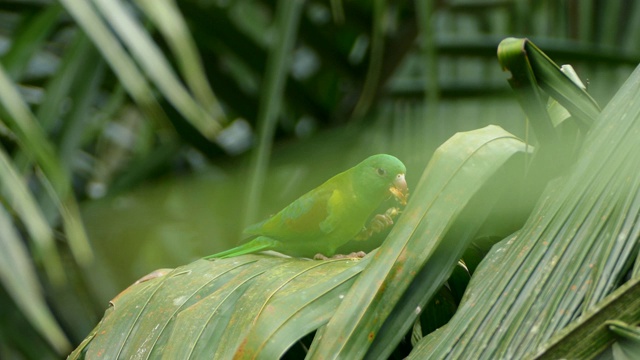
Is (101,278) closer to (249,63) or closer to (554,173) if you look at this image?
(249,63)

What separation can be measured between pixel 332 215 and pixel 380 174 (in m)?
0.10

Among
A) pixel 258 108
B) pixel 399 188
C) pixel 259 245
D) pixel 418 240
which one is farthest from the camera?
pixel 258 108

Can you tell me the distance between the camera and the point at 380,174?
3.77 feet

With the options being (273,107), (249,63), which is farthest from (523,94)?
(249,63)

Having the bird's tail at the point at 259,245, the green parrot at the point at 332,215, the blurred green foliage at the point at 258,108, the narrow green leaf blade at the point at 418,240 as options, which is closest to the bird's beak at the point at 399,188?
the green parrot at the point at 332,215

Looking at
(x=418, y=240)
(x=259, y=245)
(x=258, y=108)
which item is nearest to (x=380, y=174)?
(x=259, y=245)

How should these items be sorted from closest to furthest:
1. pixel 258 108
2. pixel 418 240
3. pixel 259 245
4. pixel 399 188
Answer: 1. pixel 418 240
2. pixel 259 245
3. pixel 399 188
4. pixel 258 108

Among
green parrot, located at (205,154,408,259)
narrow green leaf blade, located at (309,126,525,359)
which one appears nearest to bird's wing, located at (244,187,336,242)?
green parrot, located at (205,154,408,259)

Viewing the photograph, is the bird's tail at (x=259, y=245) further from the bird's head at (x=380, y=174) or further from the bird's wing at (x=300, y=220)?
the bird's head at (x=380, y=174)

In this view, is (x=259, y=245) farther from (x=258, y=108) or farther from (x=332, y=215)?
(x=258, y=108)

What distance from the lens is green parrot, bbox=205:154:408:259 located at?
1072 mm

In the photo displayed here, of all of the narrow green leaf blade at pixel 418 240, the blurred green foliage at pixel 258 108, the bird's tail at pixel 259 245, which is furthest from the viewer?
the blurred green foliage at pixel 258 108

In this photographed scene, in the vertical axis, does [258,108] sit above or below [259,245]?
above

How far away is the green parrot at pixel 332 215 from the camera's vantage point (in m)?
1.07
